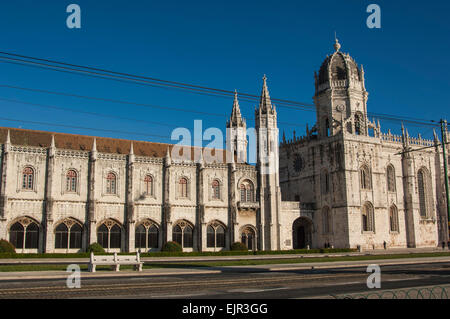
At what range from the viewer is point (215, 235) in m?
53.3

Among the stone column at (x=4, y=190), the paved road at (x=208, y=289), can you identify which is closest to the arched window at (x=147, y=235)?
the stone column at (x=4, y=190)

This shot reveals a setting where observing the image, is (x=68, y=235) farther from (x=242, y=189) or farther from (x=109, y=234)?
(x=242, y=189)

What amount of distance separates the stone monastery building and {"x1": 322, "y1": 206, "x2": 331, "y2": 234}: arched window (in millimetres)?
125

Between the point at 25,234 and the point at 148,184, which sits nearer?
the point at 25,234

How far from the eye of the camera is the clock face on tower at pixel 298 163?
210 ft

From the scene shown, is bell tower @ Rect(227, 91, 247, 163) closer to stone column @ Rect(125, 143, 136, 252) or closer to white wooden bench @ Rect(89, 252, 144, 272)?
stone column @ Rect(125, 143, 136, 252)

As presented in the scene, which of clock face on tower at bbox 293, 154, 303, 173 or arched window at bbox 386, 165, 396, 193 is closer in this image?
arched window at bbox 386, 165, 396, 193

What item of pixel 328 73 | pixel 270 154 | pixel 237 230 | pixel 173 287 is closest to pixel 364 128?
pixel 328 73

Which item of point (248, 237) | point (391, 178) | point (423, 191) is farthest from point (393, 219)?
point (248, 237)

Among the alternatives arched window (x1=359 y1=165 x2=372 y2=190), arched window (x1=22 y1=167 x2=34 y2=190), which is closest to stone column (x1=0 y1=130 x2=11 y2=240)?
arched window (x1=22 y1=167 x2=34 y2=190)

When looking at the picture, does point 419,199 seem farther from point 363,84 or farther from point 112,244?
point 112,244

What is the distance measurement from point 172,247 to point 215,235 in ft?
23.7

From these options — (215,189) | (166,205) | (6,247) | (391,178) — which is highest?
(391,178)

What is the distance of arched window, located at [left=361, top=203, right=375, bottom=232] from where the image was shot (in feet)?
193
